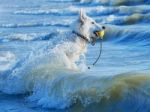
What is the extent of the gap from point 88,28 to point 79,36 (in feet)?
0.84

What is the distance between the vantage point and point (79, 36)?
11.5 meters

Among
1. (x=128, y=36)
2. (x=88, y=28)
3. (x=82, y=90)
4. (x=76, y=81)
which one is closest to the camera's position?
(x=82, y=90)

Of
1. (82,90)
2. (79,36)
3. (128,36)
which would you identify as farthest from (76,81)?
(128,36)

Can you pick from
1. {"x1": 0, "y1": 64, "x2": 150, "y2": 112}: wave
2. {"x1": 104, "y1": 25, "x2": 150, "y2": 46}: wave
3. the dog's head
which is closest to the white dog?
the dog's head

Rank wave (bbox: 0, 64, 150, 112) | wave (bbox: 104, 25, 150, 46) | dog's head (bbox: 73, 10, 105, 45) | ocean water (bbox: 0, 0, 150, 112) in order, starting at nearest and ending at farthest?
1. wave (bbox: 0, 64, 150, 112)
2. ocean water (bbox: 0, 0, 150, 112)
3. dog's head (bbox: 73, 10, 105, 45)
4. wave (bbox: 104, 25, 150, 46)

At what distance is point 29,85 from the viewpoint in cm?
1155

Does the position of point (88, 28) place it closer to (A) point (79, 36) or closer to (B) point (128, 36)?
(A) point (79, 36)

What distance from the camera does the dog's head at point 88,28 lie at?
11.3 m

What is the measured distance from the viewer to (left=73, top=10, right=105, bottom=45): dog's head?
11.3 metres

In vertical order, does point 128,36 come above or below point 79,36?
above

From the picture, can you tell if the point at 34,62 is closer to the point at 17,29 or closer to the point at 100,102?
the point at 100,102

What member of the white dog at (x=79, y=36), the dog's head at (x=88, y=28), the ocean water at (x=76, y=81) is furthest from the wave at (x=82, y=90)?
the dog's head at (x=88, y=28)

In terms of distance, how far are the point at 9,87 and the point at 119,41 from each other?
10.1 m

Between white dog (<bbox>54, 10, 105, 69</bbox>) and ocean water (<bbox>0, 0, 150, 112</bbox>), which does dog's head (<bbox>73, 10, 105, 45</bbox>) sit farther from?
ocean water (<bbox>0, 0, 150, 112</bbox>)
